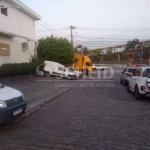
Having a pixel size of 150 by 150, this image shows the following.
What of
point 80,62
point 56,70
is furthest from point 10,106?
point 80,62

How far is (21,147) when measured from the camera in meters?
4.35

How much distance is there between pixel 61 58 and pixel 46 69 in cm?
419

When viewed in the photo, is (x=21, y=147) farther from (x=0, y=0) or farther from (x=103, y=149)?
(x=0, y=0)

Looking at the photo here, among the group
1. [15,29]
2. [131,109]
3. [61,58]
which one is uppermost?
[15,29]

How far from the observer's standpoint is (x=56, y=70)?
26.9 meters

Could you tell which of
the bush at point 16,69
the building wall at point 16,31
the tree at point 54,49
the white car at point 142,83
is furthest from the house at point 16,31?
the white car at point 142,83

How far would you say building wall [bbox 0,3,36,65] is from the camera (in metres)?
21.2

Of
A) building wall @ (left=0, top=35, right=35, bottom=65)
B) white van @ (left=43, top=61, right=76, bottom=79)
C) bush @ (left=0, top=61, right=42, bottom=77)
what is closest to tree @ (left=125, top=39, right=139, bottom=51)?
white van @ (left=43, top=61, right=76, bottom=79)

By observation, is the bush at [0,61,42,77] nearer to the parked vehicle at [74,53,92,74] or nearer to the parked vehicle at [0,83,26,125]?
the parked vehicle at [74,53,92,74]

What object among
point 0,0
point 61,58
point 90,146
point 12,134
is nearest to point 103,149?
point 90,146

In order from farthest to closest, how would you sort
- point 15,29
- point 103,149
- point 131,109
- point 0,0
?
point 15,29 → point 0,0 → point 131,109 → point 103,149

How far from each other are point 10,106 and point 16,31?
65.5ft

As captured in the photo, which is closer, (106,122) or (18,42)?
(106,122)

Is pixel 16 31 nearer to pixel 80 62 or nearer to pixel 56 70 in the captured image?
pixel 56 70
